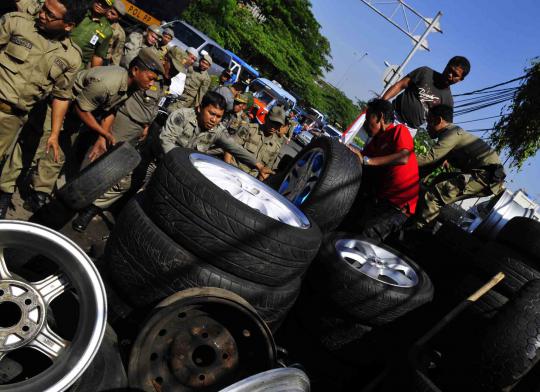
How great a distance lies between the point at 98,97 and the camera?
4.01 metres

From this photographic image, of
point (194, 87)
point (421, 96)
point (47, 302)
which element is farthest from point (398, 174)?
point (194, 87)

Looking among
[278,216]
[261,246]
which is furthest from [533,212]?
[261,246]

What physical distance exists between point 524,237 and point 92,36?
18.6ft

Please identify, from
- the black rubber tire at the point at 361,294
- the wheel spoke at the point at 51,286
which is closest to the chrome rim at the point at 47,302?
the wheel spoke at the point at 51,286

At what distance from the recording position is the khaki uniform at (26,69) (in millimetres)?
3150

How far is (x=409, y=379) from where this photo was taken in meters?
2.38

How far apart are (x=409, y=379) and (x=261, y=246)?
1105mm

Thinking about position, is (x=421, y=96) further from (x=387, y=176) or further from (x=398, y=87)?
(x=387, y=176)

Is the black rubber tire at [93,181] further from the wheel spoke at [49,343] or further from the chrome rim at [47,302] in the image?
the wheel spoke at [49,343]

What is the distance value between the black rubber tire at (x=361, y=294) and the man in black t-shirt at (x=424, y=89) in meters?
2.75

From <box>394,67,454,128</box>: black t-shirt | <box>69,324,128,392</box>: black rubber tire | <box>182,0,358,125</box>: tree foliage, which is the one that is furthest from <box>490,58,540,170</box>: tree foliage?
<box>182,0,358,125</box>: tree foliage

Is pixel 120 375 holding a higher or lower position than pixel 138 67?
lower

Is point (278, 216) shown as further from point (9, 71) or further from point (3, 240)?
point (9, 71)

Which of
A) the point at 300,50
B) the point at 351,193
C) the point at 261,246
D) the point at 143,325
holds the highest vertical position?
the point at 300,50
